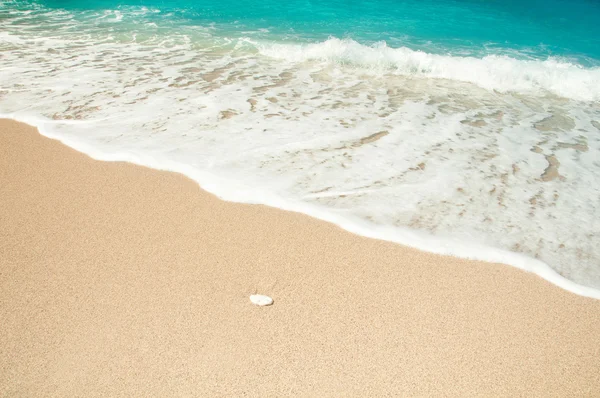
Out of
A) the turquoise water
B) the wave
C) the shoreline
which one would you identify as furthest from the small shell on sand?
the turquoise water

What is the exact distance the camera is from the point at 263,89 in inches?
239

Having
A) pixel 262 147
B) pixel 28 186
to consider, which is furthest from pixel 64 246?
pixel 262 147

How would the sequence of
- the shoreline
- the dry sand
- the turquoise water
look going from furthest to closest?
the turquoise water
the shoreline
the dry sand

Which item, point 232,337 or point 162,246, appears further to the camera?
point 162,246

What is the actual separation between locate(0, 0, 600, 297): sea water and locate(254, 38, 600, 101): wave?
0.04m

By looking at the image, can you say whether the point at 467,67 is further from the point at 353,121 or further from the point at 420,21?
the point at 420,21

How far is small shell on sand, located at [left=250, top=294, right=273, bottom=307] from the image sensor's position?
2.24 m

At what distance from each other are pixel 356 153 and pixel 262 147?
89 cm

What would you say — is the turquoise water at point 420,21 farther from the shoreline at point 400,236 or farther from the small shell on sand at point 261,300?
the small shell on sand at point 261,300

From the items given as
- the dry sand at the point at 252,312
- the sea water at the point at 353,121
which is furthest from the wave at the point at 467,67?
the dry sand at the point at 252,312

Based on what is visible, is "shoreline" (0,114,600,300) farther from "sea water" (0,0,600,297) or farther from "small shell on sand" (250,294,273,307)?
"small shell on sand" (250,294,273,307)

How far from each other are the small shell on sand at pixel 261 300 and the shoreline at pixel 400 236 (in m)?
0.86

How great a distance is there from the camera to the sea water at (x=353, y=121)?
315 centimetres

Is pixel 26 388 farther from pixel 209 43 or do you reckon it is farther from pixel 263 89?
A: pixel 209 43
